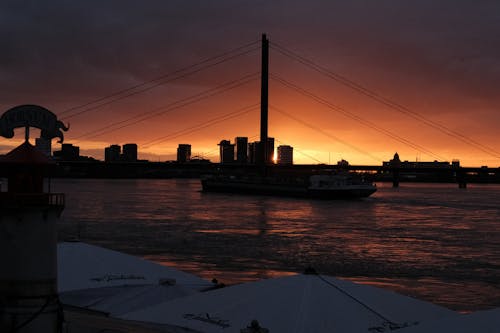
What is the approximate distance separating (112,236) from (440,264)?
21589 mm

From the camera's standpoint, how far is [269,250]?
3650 cm

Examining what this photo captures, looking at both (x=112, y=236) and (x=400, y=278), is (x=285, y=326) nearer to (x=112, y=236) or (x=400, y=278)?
(x=400, y=278)

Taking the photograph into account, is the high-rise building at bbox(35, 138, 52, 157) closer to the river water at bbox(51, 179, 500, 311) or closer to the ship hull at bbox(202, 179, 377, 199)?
the river water at bbox(51, 179, 500, 311)

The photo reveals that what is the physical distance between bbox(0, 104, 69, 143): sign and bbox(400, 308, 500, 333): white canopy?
5404mm

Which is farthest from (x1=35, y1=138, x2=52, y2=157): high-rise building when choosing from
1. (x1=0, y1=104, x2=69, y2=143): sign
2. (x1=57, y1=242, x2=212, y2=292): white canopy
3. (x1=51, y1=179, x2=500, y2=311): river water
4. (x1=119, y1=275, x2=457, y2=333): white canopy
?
(x1=51, y1=179, x2=500, y2=311): river water

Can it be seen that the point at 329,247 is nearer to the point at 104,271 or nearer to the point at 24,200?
the point at 104,271

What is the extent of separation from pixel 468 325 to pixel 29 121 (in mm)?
6323

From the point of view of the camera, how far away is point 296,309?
11805mm

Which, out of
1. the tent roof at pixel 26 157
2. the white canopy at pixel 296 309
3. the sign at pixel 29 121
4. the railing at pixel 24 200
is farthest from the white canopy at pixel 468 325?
the sign at pixel 29 121

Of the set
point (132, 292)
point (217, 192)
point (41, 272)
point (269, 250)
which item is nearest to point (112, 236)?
point (269, 250)

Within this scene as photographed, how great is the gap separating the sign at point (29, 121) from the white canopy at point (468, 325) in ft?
17.7

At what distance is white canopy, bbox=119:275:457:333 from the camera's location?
37.6 feet

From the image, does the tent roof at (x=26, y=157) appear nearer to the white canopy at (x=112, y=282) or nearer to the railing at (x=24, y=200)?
the railing at (x=24, y=200)

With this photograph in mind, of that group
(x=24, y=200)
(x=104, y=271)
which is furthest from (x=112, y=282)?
(x=24, y=200)
